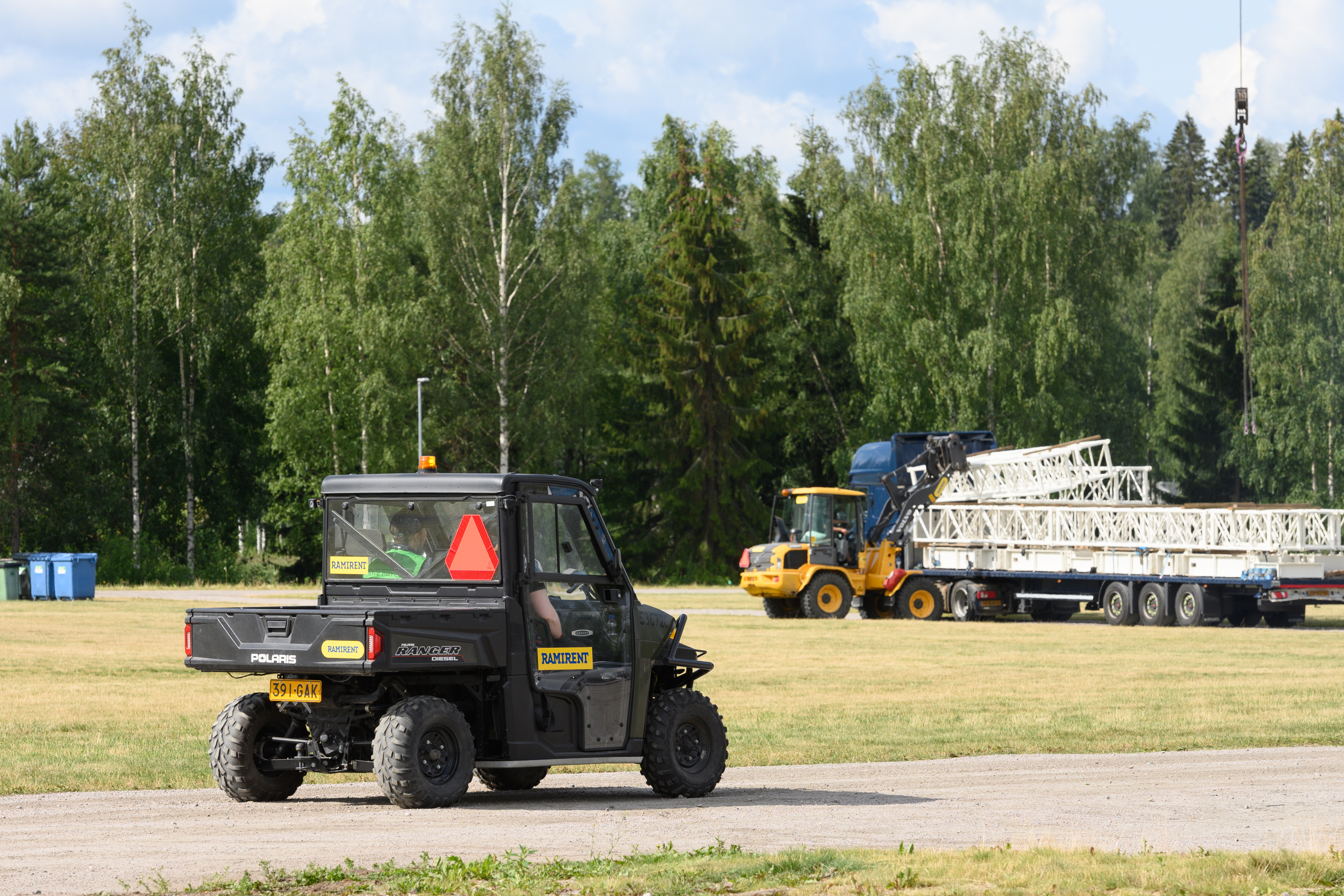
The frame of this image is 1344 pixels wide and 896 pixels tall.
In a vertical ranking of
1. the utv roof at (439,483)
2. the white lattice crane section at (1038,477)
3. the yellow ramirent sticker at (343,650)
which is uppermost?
the white lattice crane section at (1038,477)

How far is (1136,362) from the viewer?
70062 mm

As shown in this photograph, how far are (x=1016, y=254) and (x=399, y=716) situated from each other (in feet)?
152

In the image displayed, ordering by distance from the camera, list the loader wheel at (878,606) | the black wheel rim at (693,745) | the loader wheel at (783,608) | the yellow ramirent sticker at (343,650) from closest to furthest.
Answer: the yellow ramirent sticker at (343,650), the black wheel rim at (693,745), the loader wheel at (783,608), the loader wheel at (878,606)

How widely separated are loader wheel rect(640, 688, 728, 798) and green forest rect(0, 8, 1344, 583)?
4285 centimetres

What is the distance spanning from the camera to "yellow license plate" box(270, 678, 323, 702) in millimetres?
10781

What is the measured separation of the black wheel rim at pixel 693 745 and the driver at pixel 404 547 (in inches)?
87.5

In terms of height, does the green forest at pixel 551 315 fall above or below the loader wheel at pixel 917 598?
above

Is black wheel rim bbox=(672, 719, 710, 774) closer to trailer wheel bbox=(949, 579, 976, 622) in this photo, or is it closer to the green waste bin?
trailer wheel bbox=(949, 579, 976, 622)

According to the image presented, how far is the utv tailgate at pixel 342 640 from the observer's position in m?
10.3

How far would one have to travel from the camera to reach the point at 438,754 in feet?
35.0

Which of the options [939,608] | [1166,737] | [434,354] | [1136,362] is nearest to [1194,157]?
[1136,362]

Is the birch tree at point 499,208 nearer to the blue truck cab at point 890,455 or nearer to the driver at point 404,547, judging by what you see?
the blue truck cab at point 890,455

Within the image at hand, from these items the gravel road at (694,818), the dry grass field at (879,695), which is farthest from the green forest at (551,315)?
the gravel road at (694,818)

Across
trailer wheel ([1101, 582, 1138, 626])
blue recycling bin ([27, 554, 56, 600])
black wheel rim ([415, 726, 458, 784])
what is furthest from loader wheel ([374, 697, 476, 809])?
blue recycling bin ([27, 554, 56, 600])
